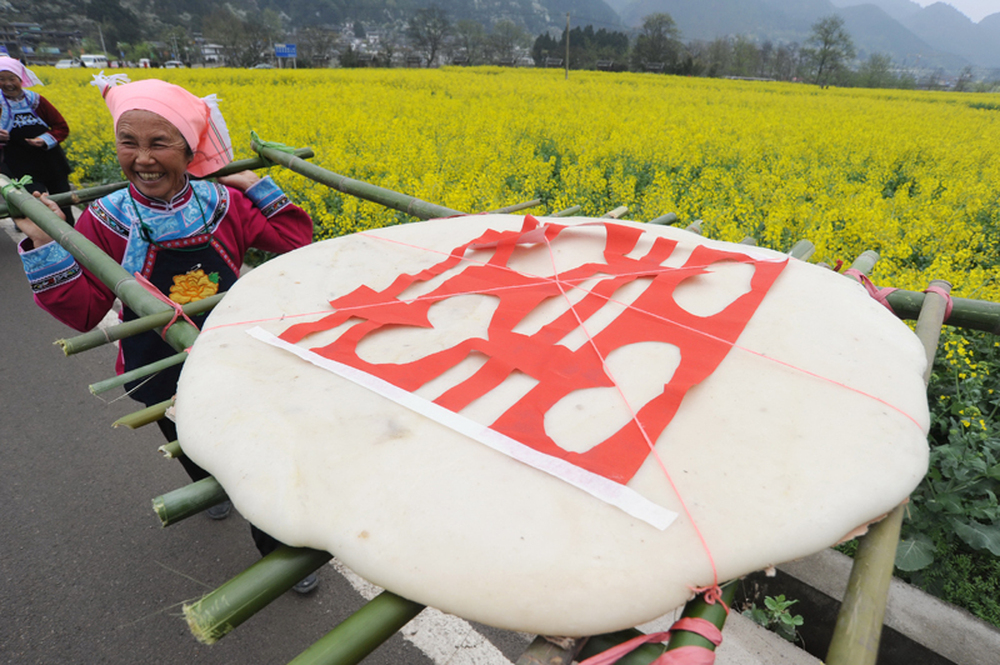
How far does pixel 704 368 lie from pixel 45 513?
2813mm

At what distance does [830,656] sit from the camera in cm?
76

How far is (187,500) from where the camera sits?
90cm

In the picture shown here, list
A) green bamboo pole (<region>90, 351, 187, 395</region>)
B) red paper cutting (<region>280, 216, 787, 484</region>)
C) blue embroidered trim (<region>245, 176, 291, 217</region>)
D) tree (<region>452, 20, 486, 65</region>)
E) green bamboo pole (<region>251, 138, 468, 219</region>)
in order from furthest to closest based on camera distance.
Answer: tree (<region>452, 20, 486, 65</region>) → green bamboo pole (<region>251, 138, 468, 219</region>) → blue embroidered trim (<region>245, 176, 291, 217</region>) → green bamboo pole (<region>90, 351, 187, 395</region>) → red paper cutting (<region>280, 216, 787, 484</region>)

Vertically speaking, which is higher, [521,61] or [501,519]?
[521,61]

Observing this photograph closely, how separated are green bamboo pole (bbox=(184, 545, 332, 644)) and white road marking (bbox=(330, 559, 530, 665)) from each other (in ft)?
3.74

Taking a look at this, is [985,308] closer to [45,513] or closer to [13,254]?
[45,513]

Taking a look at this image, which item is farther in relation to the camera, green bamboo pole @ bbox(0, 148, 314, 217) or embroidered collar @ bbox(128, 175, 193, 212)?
green bamboo pole @ bbox(0, 148, 314, 217)

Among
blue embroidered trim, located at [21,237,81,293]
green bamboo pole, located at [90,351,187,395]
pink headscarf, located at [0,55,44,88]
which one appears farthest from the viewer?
pink headscarf, located at [0,55,44,88]

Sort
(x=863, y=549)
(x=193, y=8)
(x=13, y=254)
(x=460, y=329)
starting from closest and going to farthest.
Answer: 1. (x=863, y=549)
2. (x=460, y=329)
3. (x=13, y=254)
4. (x=193, y=8)

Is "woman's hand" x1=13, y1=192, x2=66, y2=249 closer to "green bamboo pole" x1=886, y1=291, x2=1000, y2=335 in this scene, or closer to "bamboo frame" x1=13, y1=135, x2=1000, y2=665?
"bamboo frame" x1=13, y1=135, x2=1000, y2=665

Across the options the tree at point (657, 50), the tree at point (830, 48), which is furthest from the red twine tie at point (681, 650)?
the tree at point (830, 48)

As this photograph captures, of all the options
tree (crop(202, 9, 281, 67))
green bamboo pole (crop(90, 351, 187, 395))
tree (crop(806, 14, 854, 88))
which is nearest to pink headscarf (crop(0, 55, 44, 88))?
green bamboo pole (crop(90, 351, 187, 395))

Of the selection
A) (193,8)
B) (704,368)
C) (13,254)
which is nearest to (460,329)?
(704,368)

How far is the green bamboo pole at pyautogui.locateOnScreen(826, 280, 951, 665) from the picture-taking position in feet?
2.47
